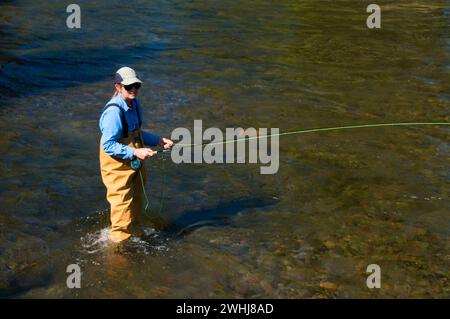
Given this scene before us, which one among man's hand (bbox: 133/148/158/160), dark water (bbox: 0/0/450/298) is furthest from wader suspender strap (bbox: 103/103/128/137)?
dark water (bbox: 0/0/450/298)

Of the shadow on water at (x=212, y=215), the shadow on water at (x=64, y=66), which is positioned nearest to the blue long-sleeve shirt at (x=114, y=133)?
the shadow on water at (x=212, y=215)

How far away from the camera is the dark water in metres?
7.29

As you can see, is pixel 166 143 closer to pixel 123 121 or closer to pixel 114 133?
pixel 123 121

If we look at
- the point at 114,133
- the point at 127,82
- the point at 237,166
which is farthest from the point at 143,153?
the point at 237,166

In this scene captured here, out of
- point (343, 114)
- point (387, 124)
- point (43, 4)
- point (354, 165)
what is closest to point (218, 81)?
point (343, 114)

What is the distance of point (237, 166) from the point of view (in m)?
10.1

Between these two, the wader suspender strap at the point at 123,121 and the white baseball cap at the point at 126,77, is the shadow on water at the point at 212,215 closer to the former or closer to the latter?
the wader suspender strap at the point at 123,121

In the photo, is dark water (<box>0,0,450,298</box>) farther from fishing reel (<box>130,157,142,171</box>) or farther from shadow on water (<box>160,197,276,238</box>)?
fishing reel (<box>130,157,142,171</box>)

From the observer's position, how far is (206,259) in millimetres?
7547

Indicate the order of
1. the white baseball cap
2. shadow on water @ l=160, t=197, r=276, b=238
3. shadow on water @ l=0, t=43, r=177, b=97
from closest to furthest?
the white baseball cap < shadow on water @ l=160, t=197, r=276, b=238 < shadow on water @ l=0, t=43, r=177, b=97

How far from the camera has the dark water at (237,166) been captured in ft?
23.9
